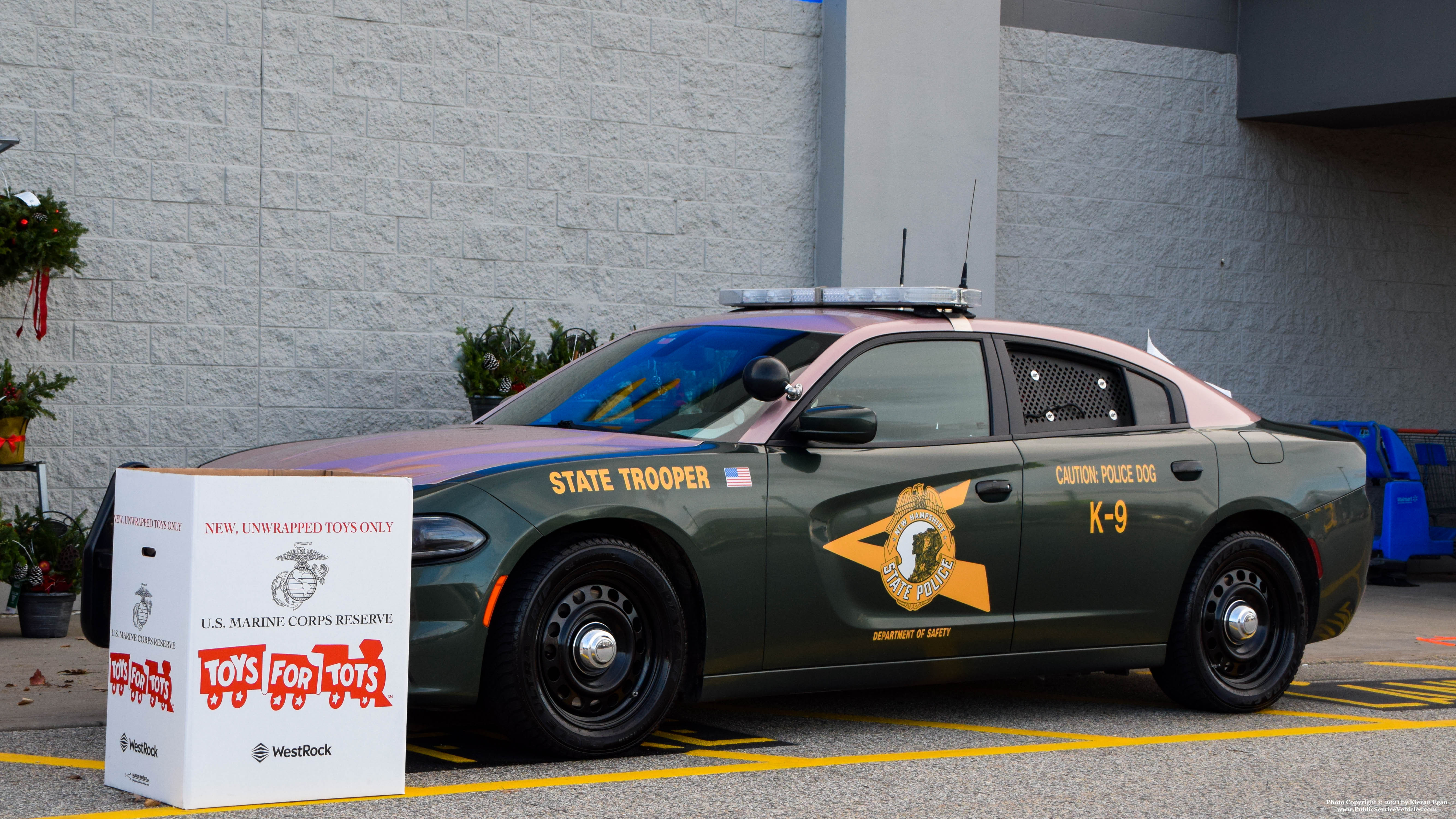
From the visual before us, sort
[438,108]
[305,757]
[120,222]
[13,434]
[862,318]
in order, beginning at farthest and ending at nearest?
[438,108]
[120,222]
[13,434]
[862,318]
[305,757]

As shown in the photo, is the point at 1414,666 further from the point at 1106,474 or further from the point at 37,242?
the point at 37,242

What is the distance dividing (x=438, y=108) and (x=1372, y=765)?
7.33 meters

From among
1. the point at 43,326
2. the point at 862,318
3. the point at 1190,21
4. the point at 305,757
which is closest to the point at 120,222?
the point at 43,326

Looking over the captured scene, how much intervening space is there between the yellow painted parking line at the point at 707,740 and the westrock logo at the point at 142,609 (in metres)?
1.89

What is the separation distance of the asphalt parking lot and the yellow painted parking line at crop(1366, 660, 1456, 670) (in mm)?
1268

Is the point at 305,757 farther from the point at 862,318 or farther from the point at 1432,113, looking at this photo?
the point at 1432,113

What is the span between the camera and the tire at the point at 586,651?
524cm

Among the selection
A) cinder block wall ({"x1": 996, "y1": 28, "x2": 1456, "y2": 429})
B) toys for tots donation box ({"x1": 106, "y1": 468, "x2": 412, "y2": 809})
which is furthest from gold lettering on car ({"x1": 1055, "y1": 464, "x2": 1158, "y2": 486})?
cinder block wall ({"x1": 996, "y1": 28, "x2": 1456, "y2": 429})

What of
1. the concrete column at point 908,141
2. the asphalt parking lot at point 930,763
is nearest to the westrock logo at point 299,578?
the asphalt parking lot at point 930,763

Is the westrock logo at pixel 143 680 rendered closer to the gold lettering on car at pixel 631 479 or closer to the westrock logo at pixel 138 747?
the westrock logo at pixel 138 747

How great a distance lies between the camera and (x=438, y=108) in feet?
35.8

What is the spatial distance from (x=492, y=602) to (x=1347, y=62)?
10440 millimetres

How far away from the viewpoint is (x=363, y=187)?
35.0 feet

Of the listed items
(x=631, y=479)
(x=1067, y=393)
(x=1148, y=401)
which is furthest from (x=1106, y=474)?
(x=631, y=479)
